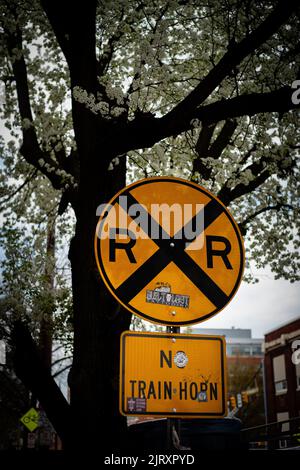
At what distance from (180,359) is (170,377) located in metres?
0.09

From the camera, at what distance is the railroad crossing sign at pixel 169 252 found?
248cm

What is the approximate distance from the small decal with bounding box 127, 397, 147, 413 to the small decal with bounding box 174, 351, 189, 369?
223mm

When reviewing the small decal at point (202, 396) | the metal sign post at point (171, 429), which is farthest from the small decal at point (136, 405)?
the small decal at point (202, 396)

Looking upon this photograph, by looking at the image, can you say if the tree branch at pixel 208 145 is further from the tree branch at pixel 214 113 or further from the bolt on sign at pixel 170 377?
the bolt on sign at pixel 170 377

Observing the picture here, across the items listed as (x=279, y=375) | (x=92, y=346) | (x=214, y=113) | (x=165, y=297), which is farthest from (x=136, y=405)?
(x=279, y=375)

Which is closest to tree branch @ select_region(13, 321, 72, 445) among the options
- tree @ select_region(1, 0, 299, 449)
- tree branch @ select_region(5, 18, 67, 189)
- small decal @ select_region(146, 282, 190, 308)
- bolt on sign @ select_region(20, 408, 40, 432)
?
tree @ select_region(1, 0, 299, 449)

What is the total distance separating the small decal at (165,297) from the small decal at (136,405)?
453mm

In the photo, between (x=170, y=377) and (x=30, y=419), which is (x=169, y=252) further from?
(x=30, y=419)

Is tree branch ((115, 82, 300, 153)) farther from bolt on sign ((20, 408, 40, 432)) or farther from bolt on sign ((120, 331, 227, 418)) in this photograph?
bolt on sign ((20, 408, 40, 432))

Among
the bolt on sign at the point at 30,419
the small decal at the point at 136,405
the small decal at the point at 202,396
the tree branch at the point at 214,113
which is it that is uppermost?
the tree branch at the point at 214,113

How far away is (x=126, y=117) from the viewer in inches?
270

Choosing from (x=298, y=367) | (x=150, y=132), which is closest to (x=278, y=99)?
(x=150, y=132)

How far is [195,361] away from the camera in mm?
2408
